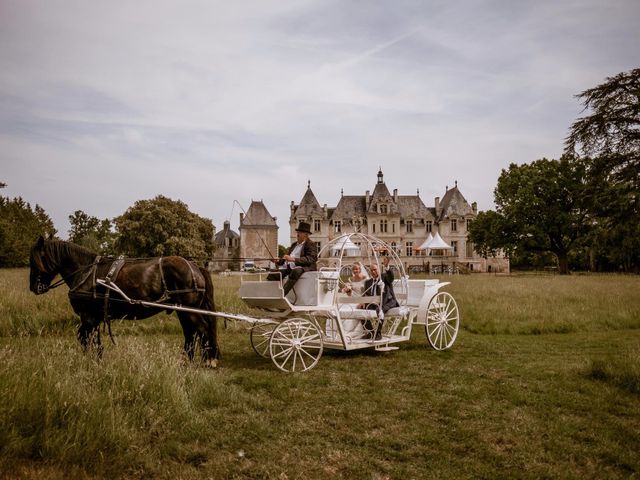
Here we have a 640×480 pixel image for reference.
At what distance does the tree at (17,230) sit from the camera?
130ft

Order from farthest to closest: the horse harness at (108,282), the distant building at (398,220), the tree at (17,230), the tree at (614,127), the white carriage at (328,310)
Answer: the distant building at (398,220), the tree at (17,230), the tree at (614,127), the white carriage at (328,310), the horse harness at (108,282)

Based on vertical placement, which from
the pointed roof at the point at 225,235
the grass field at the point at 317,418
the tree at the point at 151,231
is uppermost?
the pointed roof at the point at 225,235

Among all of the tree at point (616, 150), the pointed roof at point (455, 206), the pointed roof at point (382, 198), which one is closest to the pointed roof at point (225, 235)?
the pointed roof at point (382, 198)

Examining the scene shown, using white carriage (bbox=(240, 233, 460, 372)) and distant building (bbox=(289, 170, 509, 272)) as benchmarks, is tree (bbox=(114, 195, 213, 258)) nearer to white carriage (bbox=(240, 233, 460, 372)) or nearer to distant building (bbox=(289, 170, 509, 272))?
distant building (bbox=(289, 170, 509, 272))

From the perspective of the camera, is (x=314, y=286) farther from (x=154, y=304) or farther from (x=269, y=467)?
(x=269, y=467)

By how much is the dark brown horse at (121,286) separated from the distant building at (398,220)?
58.4 m

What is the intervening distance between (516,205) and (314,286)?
3892 cm

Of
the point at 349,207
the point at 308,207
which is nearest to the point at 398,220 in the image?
the point at 349,207

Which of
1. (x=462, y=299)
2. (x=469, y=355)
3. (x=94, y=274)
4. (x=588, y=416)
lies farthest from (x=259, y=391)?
(x=462, y=299)

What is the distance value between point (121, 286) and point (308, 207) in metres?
60.9

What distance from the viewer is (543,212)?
136 ft

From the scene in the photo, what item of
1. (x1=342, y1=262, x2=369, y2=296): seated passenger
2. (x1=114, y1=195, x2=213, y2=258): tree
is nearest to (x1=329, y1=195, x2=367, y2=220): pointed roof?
(x1=114, y1=195, x2=213, y2=258): tree

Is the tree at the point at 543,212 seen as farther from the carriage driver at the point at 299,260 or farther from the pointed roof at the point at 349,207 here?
the carriage driver at the point at 299,260

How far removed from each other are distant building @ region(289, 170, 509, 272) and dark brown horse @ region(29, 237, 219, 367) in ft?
192
